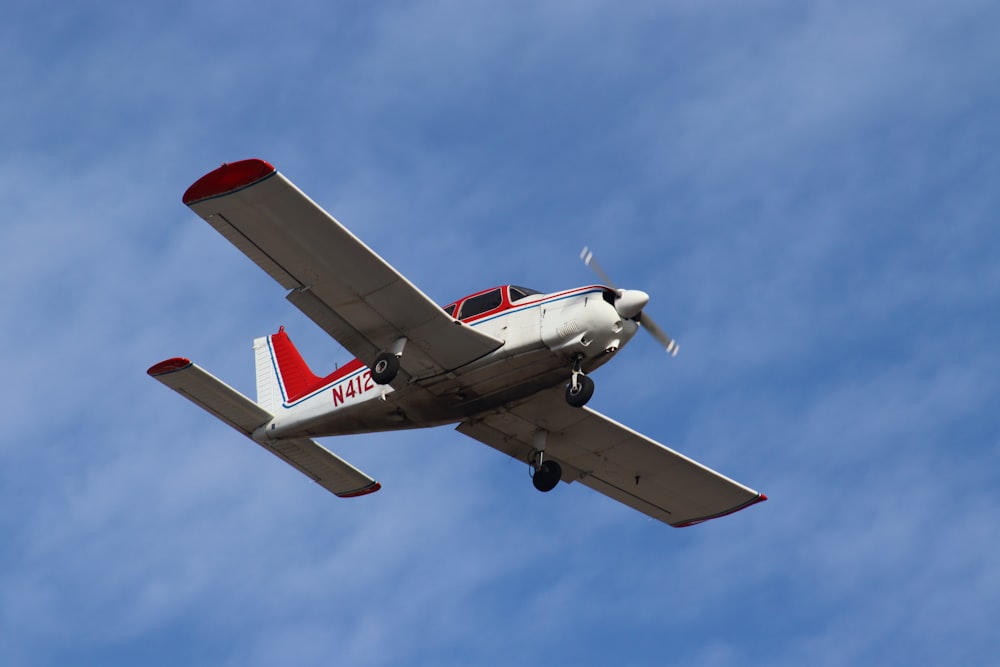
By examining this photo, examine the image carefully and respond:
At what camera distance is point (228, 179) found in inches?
920

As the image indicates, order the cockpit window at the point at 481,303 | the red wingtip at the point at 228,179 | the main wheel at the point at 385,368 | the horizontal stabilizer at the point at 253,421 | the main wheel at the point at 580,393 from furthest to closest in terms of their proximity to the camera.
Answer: the horizontal stabilizer at the point at 253,421, the cockpit window at the point at 481,303, the main wheel at the point at 385,368, the main wheel at the point at 580,393, the red wingtip at the point at 228,179

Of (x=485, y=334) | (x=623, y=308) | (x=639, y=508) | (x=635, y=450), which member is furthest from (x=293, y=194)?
(x=639, y=508)

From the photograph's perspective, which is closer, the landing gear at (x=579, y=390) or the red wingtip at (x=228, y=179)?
the red wingtip at (x=228, y=179)

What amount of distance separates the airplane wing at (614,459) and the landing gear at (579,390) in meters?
1.93

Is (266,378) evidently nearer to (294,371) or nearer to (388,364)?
(294,371)

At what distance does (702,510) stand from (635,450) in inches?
99.0

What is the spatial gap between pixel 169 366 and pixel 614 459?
8.84 metres

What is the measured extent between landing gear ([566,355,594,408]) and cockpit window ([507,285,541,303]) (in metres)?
1.49

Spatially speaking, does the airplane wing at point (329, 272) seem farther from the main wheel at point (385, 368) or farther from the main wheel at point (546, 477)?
the main wheel at point (546, 477)

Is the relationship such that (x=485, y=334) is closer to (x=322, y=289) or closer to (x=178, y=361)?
(x=322, y=289)

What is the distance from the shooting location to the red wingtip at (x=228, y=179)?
23.2m

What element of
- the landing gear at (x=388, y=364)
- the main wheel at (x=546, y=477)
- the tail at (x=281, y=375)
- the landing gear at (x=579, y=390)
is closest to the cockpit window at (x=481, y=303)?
the landing gear at (x=388, y=364)

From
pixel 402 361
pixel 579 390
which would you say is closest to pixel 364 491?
pixel 402 361

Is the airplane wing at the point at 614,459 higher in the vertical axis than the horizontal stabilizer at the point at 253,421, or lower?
higher
